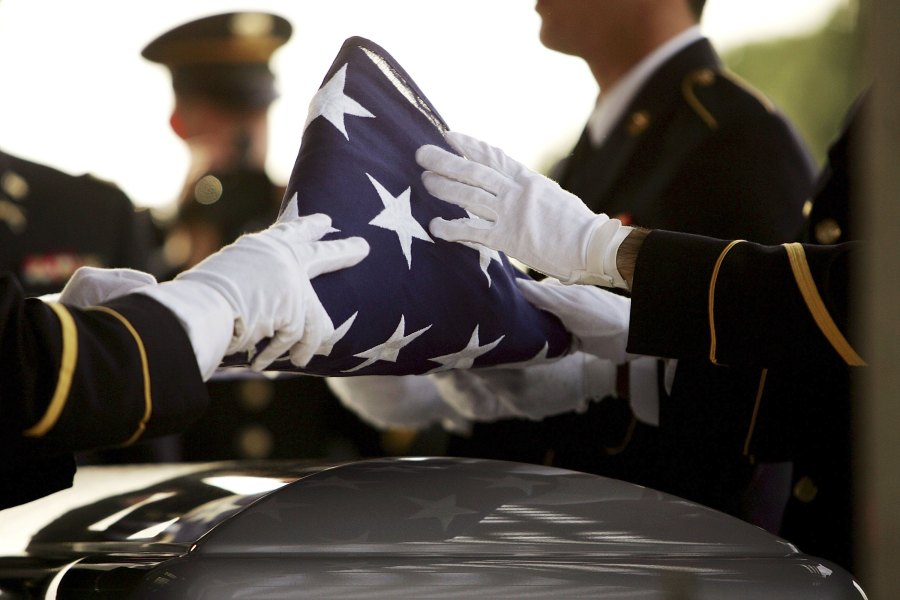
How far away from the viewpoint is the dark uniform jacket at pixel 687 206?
113 centimetres

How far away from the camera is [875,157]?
0.62 metres

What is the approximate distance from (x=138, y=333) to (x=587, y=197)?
0.89 metres

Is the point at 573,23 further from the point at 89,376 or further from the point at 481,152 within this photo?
the point at 89,376

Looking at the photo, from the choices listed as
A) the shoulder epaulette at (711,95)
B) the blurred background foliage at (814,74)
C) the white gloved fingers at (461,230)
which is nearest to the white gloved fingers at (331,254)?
the white gloved fingers at (461,230)

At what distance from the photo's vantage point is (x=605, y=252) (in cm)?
90

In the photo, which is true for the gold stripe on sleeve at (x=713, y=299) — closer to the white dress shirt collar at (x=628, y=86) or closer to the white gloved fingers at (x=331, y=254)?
the white gloved fingers at (x=331, y=254)

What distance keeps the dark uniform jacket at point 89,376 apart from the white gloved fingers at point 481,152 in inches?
15.8

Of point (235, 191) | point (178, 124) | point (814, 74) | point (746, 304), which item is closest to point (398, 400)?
point (746, 304)

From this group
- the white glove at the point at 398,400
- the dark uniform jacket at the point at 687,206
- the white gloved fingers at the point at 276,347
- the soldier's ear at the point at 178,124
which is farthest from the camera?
the soldier's ear at the point at 178,124

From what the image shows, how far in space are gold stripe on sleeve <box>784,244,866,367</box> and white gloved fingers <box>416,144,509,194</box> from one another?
0.91 feet

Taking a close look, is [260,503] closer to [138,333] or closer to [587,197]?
[138,333]

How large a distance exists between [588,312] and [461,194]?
Result: 24 cm

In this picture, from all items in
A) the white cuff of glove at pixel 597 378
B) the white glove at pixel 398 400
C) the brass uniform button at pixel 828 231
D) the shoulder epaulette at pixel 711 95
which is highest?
the shoulder epaulette at pixel 711 95

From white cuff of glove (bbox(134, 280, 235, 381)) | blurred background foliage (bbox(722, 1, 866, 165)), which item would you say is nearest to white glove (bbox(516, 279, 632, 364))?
white cuff of glove (bbox(134, 280, 235, 381))
